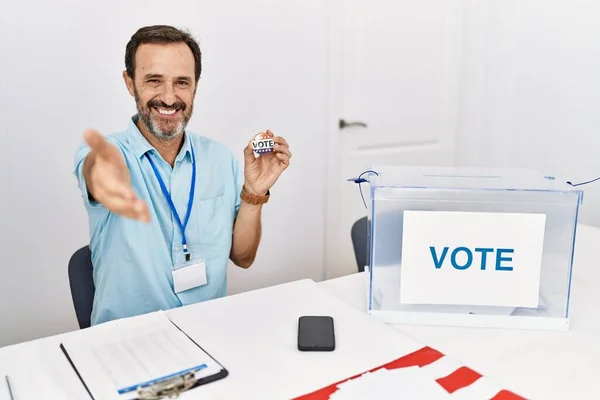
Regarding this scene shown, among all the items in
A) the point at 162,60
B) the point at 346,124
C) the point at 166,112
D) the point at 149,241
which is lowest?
the point at 149,241

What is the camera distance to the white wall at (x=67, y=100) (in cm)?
184

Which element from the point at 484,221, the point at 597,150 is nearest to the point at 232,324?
the point at 484,221

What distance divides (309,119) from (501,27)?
3.78ft

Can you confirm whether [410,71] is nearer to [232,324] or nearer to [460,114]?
[460,114]

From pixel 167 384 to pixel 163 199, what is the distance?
2.07ft

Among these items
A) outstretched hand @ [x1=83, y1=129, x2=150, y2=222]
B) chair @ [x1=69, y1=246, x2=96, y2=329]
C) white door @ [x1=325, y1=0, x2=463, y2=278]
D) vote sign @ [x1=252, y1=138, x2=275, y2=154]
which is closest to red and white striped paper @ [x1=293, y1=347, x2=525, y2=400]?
outstretched hand @ [x1=83, y1=129, x2=150, y2=222]

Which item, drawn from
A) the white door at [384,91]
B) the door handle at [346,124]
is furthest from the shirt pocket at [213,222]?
the door handle at [346,124]

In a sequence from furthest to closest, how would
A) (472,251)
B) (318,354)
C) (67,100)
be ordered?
(67,100)
(472,251)
(318,354)

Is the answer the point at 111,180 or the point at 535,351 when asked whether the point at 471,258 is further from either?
the point at 111,180

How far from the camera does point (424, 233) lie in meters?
1.20

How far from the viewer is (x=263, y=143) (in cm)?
141

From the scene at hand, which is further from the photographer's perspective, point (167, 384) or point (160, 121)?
point (160, 121)

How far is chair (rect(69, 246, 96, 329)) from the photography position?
4.67 ft

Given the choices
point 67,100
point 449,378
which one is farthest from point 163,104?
point 449,378
